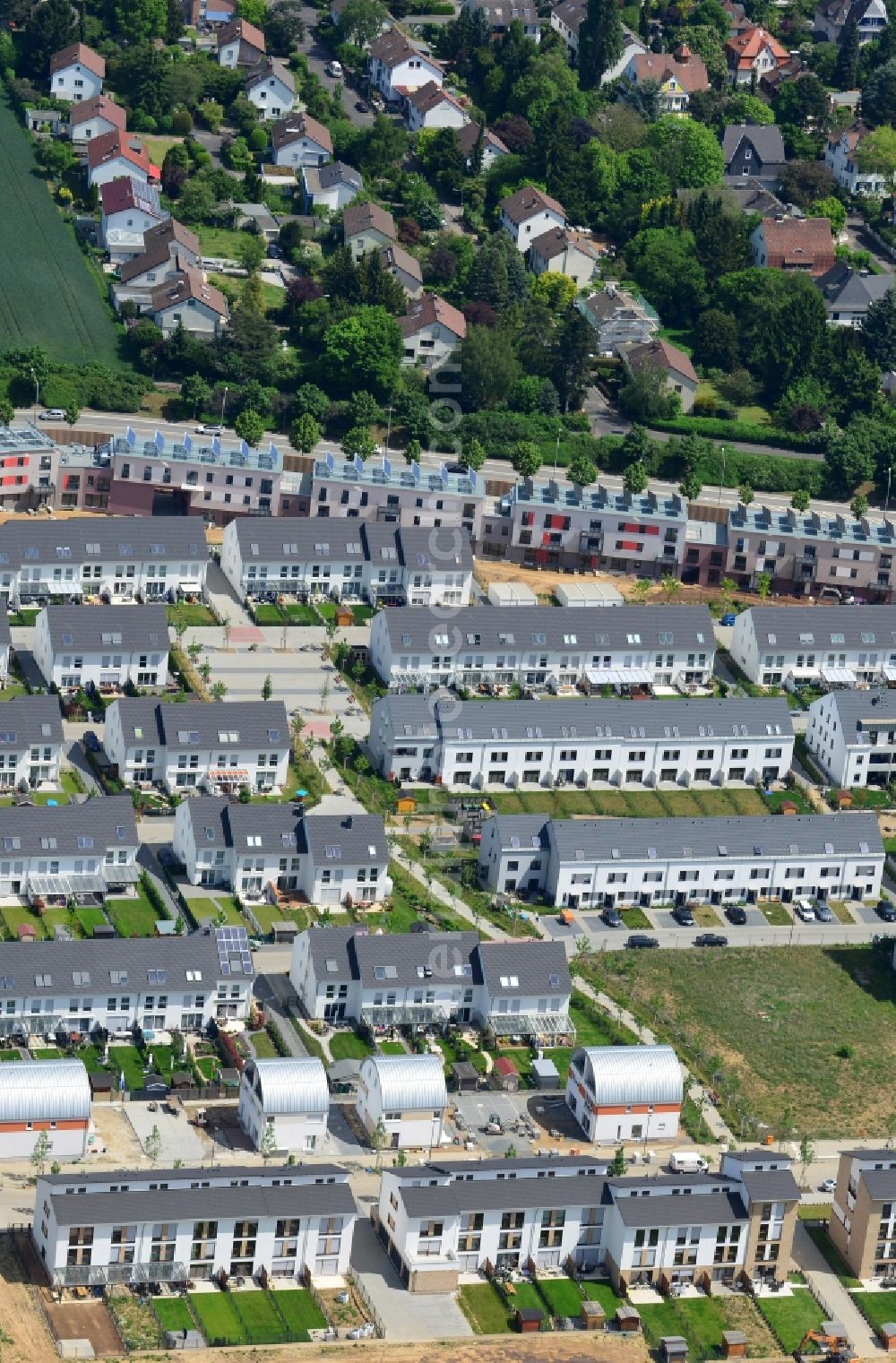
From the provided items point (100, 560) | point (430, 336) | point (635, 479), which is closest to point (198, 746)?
point (100, 560)

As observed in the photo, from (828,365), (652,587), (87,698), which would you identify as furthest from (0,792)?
(828,365)

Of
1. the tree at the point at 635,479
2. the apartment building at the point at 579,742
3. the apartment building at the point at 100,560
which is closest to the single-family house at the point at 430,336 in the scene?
the tree at the point at 635,479

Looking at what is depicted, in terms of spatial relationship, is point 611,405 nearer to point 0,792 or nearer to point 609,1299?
point 0,792

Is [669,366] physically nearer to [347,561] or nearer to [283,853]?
[347,561]

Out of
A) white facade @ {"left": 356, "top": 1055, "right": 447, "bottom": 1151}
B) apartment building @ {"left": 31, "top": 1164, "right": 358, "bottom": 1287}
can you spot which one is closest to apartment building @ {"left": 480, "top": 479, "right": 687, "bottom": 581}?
white facade @ {"left": 356, "top": 1055, "right": 447, "bottom": 1151}

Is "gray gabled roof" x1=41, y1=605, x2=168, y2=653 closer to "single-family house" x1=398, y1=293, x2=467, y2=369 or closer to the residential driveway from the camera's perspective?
"single-family house" x1=398, y1=293, x2=467, y2=369

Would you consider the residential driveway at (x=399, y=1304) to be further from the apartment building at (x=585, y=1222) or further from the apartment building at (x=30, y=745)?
the apartment building at (x=30, y=745)
